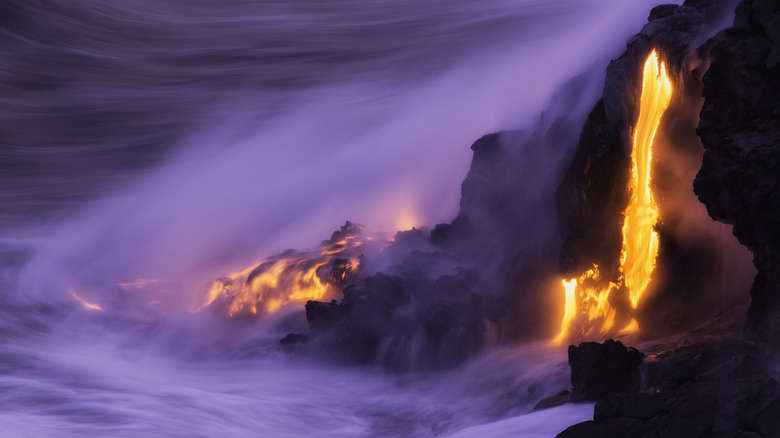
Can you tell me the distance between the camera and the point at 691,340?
842 centimetres

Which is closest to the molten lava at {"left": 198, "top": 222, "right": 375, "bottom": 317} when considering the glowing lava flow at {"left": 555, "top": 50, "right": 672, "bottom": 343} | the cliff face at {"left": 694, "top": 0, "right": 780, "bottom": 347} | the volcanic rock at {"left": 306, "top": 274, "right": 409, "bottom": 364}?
the volcanic rock at {"left": 306, "top": 274, "right": 409, "bottom": 364}

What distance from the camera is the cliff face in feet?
22.9

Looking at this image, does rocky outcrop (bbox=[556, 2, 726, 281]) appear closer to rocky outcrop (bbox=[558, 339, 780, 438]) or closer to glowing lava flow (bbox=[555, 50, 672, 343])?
glowing lava flow (bbox=[555, 50, 672, 343])

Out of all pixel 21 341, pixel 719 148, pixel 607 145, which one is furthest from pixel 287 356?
pixel 719 148

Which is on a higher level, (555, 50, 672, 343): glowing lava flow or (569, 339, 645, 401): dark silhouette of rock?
(555, 50, 672, 343): glowing lava flow

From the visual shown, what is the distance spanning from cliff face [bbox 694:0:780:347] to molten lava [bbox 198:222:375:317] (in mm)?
8719

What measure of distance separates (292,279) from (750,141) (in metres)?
11.0

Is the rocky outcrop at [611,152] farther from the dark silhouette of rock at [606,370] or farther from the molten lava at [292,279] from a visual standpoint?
the molten lava at [292,279]

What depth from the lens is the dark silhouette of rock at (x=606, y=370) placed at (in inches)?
313

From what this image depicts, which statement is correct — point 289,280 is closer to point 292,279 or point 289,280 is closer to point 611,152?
point 292,279

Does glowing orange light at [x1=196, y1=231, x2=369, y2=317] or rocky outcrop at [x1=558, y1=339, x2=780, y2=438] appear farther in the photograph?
glowing orange light at [x1=196, y1=231, x2=369, y2=317]

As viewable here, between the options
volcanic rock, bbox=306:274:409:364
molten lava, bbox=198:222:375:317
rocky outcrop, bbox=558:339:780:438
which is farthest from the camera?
molten lava, bbox=198:222:375:317

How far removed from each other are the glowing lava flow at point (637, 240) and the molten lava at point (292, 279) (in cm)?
548

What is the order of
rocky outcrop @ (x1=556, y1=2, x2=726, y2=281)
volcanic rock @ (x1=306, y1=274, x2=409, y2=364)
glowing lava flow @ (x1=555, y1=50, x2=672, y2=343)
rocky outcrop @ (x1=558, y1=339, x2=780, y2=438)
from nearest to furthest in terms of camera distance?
rocky outcrop @ (x1=558, y1=339, x2=780, y2=438) → rocky outcrop @ (x1=556, y1=2, x2=726, y2=281) → glowing lava flow @ (x1=555, y1=50, x2=672, y2=343) → volcanic rock @ (x1=306, y1=274, x2=409, y2=364)
